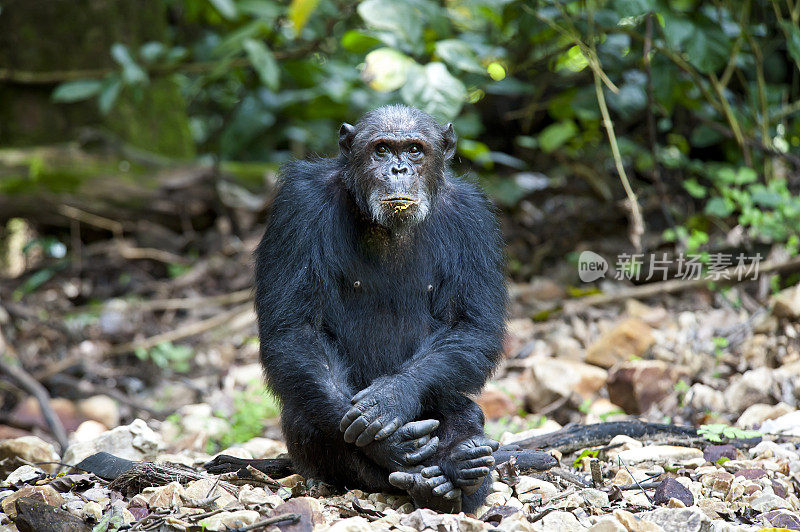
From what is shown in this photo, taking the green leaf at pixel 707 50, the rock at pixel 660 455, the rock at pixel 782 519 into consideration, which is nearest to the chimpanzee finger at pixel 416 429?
the rock at pixel 660 455

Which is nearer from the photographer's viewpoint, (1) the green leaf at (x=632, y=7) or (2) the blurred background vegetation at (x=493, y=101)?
(1) the green leaf at (x=632, y=7)

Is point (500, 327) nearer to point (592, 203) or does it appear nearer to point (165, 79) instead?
point (592, 203)

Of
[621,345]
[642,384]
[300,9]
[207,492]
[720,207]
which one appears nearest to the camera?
[300,9]

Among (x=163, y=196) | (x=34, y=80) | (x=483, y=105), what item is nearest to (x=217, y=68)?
(x=163, y=196)

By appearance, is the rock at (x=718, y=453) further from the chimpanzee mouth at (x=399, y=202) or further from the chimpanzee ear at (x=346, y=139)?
the chimpanzee ear at (x=346, y=139)

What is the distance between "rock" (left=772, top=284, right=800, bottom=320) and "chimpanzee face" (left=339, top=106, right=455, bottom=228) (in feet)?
11.2

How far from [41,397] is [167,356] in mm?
1597

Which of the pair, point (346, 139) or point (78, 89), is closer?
point (346, 139)

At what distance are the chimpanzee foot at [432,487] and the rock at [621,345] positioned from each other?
11.2 ft

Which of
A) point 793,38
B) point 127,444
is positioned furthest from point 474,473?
→ point 793,38

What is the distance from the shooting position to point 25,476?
4.41 meters

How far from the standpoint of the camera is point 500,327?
4.78 m

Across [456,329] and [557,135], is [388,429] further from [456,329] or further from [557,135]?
[557,135]

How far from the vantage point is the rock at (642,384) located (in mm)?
6203
